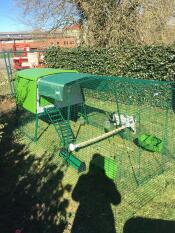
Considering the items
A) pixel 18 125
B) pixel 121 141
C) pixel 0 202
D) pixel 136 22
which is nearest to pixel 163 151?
pixel 121 141

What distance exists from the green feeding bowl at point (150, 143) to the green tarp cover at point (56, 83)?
6.30 feet

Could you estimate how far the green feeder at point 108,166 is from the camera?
18.4 ft

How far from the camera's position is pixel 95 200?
5234 mm

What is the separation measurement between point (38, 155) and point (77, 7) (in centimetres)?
1179

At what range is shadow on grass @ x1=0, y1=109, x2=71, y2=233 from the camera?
4.71m

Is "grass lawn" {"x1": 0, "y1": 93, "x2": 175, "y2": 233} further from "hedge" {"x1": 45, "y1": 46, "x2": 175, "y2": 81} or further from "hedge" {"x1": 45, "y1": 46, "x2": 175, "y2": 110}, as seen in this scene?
"hedge" {"x1": 45, "y1": 46, "x2": 175, "y2": 81}

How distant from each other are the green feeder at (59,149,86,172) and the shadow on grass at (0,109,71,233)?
25cm

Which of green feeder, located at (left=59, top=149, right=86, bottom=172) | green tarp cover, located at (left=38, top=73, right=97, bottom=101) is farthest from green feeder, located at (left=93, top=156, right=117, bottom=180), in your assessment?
green tarp cover, located at (left=38, top=73, right=97, bottom=101)

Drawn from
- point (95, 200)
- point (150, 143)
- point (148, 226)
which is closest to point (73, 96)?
point (150, 143)

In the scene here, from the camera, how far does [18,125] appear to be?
9352 mm

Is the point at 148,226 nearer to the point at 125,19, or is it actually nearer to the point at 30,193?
the point at 30,193

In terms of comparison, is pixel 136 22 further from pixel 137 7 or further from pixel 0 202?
pixel 0 202

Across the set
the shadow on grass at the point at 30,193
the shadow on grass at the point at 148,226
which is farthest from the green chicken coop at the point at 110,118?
the shadow on grass at the point at 148,226

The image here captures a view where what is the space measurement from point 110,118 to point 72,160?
89.4 inches
